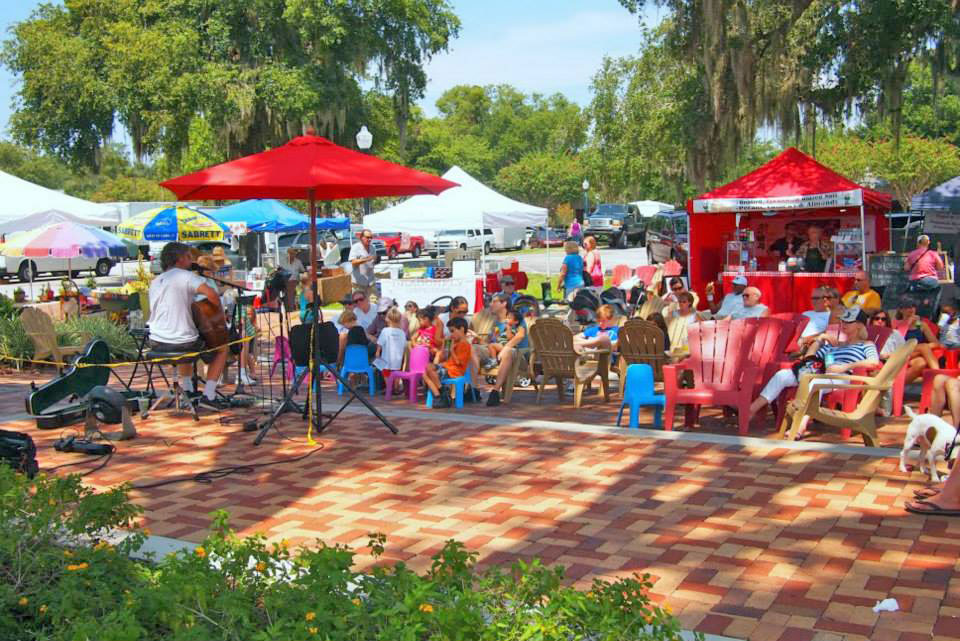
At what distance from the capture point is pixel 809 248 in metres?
15.7

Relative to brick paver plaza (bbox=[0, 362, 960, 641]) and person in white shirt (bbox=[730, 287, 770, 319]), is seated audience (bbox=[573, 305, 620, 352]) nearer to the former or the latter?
brick paver plaza (bbox=[0, 362, 960, 641])

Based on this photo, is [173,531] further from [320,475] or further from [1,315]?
[1,315]

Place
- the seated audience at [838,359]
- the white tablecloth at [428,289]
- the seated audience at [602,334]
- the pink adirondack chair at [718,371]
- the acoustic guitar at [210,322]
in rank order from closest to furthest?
the pink adirondack chair at [718,371] → the seated audience at [838,359] → the acoustic guitar at [210,322] → the seated audience at [602,334] → the white tablecloth at [428,289]

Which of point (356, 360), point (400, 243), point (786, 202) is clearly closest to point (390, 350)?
point (356, 360)

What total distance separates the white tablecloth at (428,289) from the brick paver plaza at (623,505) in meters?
5.99

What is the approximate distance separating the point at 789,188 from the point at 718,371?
756cm

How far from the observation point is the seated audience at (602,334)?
917 cm

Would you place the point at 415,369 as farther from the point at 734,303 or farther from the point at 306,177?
the point at 734,303

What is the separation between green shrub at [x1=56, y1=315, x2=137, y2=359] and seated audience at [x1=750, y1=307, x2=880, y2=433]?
8.46m

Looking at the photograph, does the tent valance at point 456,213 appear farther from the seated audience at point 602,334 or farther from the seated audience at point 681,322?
the seated audience at point 681,322

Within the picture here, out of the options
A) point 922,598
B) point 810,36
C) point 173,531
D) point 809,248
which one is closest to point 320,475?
point 173,531

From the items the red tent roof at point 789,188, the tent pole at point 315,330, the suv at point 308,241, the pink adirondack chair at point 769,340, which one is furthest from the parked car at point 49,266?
the pink adirondack chair at point 769,340

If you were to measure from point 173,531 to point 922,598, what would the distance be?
12.9ft

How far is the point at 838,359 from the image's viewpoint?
7.84m
